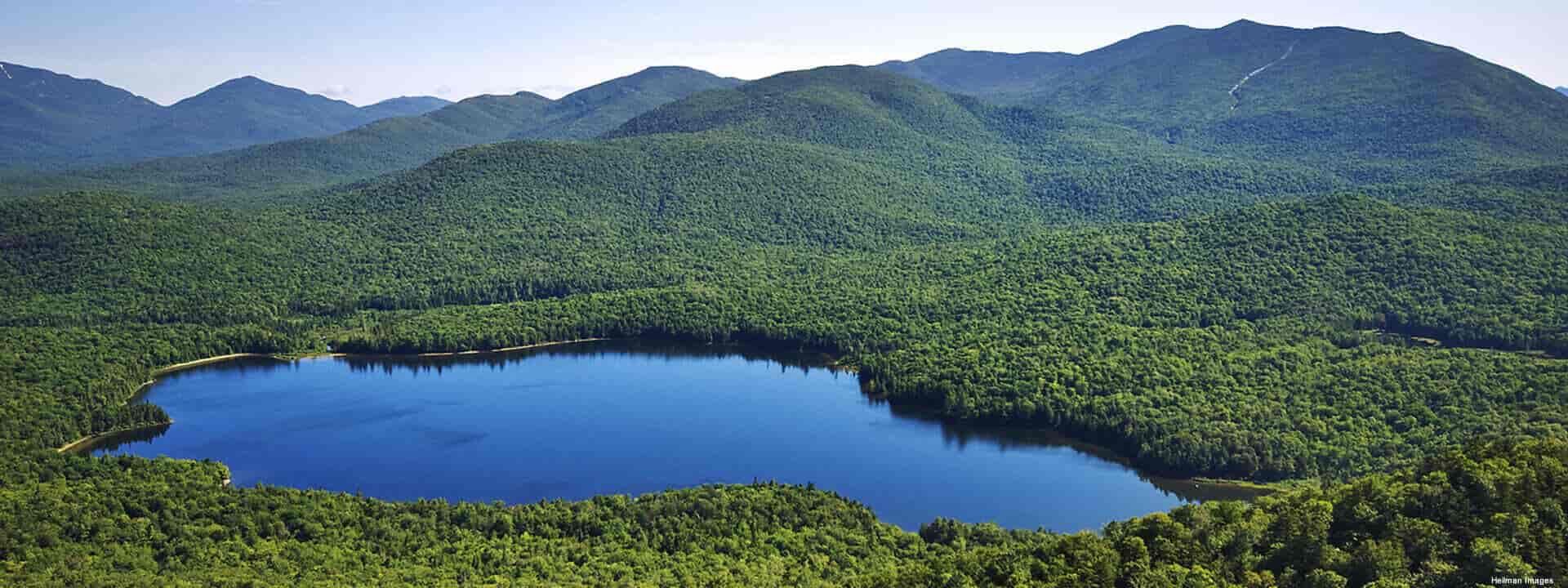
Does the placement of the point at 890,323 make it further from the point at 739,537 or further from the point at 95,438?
the point at 95,438

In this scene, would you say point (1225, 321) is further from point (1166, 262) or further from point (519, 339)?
point (519, 339)

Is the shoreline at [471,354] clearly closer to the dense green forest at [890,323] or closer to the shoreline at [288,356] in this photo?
the shoreline at [288,356]

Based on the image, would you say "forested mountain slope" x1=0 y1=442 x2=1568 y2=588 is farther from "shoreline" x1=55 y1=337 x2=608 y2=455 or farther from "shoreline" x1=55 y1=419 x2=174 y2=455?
"shoreline" x1=55 y1=337 x2=608 y2=455

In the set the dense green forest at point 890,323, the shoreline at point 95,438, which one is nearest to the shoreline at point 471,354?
the shoreline at point 95,438

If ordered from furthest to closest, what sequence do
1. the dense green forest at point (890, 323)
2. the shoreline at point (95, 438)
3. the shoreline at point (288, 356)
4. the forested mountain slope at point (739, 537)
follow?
1. the shoreline at point (288, 356)
2. the shoreline at point (95, 438)
3. the dense green forest at point (890, 323)
4. the forested mountain slope at point (739, 537)

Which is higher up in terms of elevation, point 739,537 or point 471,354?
point 471,354

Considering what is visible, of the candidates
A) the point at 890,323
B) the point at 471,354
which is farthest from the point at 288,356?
the point at 890,323

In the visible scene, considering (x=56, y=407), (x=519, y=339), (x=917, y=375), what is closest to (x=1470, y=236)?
(x=917, y=375)

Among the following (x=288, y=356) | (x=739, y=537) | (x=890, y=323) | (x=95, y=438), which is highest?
(x=890, y=323)

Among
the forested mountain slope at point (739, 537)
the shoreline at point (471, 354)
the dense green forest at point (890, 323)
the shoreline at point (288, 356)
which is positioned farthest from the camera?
the shoreline at point (288, 356)
